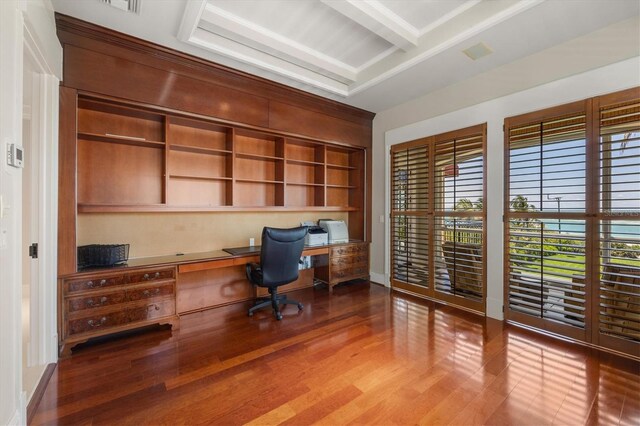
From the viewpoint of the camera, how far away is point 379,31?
8.60 feet

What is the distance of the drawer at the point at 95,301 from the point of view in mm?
2359

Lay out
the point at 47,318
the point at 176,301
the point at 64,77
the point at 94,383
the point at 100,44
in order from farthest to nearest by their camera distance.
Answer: the point at 176,301 < the point at 100,44 < the point at 64,77 < the point at 47,318 < the point at 94,383

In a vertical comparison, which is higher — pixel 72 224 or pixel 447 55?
pixel 447 55

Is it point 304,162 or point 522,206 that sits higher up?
point 304,162

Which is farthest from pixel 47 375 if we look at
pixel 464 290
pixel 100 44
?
pixel 464 290

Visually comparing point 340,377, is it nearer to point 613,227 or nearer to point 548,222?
point 548,222

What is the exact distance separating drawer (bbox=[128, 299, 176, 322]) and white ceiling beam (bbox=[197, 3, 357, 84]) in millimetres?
2699

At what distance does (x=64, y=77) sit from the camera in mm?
2387

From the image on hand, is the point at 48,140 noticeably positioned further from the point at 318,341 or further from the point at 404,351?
the point at 404,351

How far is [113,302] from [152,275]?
0.37 meters

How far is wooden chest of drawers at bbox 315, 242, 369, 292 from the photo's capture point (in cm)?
415

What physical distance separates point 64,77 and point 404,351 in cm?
379

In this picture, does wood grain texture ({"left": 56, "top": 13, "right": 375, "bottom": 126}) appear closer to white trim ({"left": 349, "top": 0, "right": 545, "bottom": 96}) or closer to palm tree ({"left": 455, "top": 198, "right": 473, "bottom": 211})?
white trim ({"left": 349, "top": 0, "right": 545, "bottom": 96})

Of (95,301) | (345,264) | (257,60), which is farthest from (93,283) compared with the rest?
(345,264)
